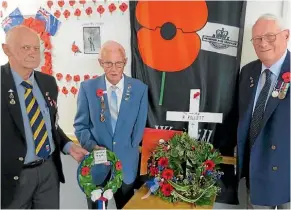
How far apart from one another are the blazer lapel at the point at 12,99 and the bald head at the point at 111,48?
48 cm

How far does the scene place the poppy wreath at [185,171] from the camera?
176cm

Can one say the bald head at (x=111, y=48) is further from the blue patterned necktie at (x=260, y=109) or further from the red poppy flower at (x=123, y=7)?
the blue patterned necktie at (x=260, y=109)

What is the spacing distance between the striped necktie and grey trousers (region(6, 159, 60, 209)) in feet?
0.25

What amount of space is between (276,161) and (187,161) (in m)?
0.46

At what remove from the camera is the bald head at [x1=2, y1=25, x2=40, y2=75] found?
1670mm

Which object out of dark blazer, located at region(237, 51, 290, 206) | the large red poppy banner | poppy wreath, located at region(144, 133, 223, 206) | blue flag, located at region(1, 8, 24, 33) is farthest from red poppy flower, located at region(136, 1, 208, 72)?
blue flag, located at region(1, 8, 24, 33)

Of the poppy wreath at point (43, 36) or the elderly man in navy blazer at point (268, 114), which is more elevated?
the poppy wreath at point (43, 36)

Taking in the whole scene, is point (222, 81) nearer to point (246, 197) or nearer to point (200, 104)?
point (200, 104)

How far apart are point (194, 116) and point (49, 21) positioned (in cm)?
96

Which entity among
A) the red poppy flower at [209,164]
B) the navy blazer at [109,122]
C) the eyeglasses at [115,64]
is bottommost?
the red poppy flower at [209,164]

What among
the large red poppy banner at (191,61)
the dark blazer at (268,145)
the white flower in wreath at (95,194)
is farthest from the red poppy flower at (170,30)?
the white flower in wreath at (95,194)

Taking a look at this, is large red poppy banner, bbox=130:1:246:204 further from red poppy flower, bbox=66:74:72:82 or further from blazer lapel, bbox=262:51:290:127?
red poppy flower, bbox=66:74:72:82

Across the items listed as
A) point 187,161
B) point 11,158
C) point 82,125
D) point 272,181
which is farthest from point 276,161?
point 11,158

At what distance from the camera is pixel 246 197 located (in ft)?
6.16
